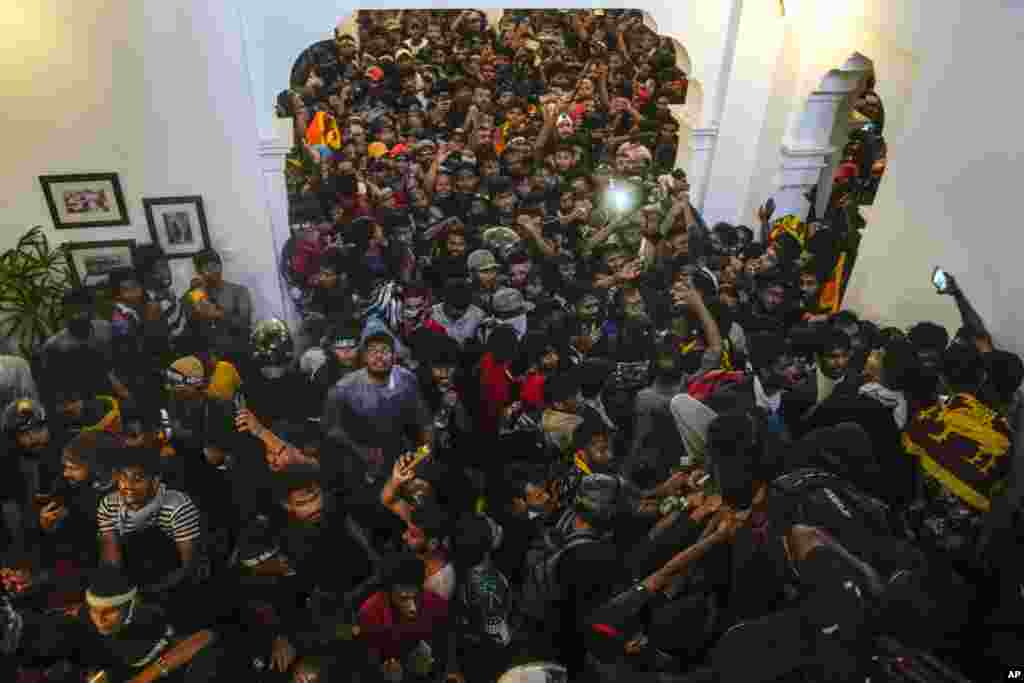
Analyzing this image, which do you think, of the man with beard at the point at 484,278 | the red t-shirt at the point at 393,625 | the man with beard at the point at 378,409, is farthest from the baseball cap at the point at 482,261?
the red t-shirt at the point at 393,625

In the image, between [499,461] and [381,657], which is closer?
[381,657]

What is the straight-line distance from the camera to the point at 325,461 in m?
3.72

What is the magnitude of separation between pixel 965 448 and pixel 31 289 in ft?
19.8

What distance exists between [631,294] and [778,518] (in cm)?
216

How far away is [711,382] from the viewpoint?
163 inches

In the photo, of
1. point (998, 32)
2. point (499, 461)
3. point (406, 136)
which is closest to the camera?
point (499, 461)

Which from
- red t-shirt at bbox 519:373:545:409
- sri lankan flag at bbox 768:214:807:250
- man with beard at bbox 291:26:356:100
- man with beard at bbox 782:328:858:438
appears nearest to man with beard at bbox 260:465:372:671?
red t-shirt at bbox 519:373:545:409

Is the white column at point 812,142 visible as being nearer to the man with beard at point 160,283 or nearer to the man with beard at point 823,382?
the man with beard at point 823,382

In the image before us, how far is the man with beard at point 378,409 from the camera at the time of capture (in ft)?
13.0

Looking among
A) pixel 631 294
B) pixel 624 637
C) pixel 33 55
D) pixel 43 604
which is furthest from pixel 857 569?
pixel 33 55

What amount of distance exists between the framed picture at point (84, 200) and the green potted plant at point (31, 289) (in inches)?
8.5

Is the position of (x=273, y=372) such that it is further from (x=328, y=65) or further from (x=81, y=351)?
(x=328, y=65)

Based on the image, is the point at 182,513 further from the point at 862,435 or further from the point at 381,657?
the point at 862,435

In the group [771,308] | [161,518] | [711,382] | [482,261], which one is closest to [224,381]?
[161,518]
